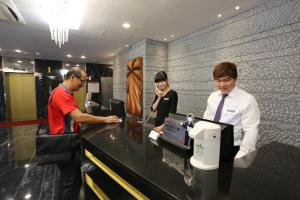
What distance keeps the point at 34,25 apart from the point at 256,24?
441 cm

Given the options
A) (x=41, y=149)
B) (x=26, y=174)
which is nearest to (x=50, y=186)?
(x=26, y=174)

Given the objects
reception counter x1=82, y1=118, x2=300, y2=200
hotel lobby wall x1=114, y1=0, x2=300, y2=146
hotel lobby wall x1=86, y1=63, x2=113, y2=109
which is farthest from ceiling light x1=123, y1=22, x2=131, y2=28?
hotel lobby wall x1=86, y1=63, x2=113, y2=109

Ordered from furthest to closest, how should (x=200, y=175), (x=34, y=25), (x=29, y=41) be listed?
(x=29, y=41), (x=34, y=25), (x=200, y=175)

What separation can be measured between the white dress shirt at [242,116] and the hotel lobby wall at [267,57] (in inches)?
60.5

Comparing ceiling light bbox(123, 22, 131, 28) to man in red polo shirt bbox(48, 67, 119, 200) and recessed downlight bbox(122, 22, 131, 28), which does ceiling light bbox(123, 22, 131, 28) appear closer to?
recessed downlight bbox(122, 22, 131, 28)

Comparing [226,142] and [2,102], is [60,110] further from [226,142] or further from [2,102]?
[2,102]

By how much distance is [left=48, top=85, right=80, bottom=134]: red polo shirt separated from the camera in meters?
1.69

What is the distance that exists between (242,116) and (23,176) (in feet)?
11.1

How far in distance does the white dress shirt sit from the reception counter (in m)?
0.11

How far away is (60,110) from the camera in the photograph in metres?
1.74

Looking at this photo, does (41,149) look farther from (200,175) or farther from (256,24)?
(256,24)

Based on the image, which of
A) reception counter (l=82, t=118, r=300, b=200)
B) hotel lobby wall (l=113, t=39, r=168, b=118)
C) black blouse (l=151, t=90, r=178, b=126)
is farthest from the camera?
hotel lobby wall (l=113, t=39, r=168, b=118)

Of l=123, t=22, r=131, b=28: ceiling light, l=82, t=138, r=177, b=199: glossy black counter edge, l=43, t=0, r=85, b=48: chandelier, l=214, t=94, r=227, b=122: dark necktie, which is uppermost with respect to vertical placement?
l=123, t=22, r=131, b=28: ceiling light

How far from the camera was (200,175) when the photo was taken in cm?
88
